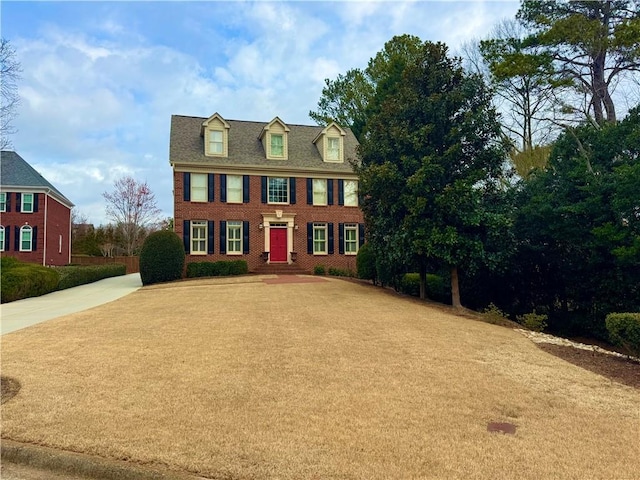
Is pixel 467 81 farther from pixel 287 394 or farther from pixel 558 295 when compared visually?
pixel 287 394

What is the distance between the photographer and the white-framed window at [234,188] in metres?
22.0

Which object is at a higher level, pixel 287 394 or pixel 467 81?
pixel 467 81

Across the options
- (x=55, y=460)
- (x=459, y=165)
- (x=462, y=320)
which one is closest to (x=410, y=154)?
(x=459, y=165)

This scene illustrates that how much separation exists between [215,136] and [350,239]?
884cm

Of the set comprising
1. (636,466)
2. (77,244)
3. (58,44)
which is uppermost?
(58,44)

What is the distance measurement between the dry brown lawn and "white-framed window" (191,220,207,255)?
41.2 feet

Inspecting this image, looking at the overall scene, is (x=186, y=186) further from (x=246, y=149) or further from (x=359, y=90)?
(x=359, y=90)

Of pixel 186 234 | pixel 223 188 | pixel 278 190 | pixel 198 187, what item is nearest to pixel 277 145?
pixel 278 190

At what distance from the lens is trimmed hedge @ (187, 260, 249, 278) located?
67.4 ft

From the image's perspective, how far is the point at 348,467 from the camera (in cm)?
338

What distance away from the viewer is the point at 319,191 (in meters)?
23.3

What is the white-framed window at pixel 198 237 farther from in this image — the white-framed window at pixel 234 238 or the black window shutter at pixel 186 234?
the white-framed window at pixel 234 238

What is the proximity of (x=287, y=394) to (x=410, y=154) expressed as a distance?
953 centimetres

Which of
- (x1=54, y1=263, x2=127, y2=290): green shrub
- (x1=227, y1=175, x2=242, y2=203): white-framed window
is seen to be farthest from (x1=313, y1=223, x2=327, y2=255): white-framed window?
(x1=54, y1=263, x2=127, y2=290): green shrub
